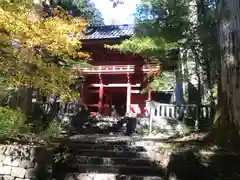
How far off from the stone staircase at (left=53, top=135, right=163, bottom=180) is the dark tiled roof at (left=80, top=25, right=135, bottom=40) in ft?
36.4

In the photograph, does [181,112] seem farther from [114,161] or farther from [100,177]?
[100,177]

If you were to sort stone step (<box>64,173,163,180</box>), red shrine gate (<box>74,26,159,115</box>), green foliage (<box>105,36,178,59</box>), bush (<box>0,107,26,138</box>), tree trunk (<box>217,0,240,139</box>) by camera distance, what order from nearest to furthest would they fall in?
1. tree trunk (<box>217,0,240,139</box>)
2. stone step (<box>64,173,163,180</box>)
3. bush (<box>0,107,26,138</box>)
4. green foliage (<box>105,36,178,59</box>)
5. red shrine gate (<box>74,26,159,115</box>)

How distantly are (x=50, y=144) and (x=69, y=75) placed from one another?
3076mm

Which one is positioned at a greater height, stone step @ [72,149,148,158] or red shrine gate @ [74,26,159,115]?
red shrine gate @ [74,26,159,115]

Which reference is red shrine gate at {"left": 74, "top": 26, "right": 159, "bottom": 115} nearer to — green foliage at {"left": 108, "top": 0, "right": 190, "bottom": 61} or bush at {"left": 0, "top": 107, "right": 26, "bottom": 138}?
green foliage at {"left": 108, "top": 0, "right": 190, "bottom": 61}

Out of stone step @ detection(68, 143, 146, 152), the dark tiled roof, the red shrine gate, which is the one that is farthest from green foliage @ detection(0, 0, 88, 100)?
the dark tiled roof

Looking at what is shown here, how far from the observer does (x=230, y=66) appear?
21.4 ft

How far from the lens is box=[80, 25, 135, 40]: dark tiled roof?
19883mm

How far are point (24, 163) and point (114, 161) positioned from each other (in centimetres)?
227

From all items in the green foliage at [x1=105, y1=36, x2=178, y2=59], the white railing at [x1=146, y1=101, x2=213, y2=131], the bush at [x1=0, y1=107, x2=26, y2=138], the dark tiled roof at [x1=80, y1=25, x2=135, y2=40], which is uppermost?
the dark tiled roof at [x1=80, y1=25, x2=135, y2=40]

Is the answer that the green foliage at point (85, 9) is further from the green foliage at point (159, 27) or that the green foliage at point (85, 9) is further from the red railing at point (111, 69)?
the green foliage at point (159, 27)

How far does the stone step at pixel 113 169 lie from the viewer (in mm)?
7695

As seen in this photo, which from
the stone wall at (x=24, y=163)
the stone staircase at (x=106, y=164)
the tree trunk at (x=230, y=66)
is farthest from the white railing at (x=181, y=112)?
the stone wall at (x=24, y=163)

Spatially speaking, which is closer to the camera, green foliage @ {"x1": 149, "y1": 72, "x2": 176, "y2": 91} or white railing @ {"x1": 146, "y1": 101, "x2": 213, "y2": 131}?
white railing @ {"x1": 146, "y1": 101, "x2": 213, "y2": 131}
